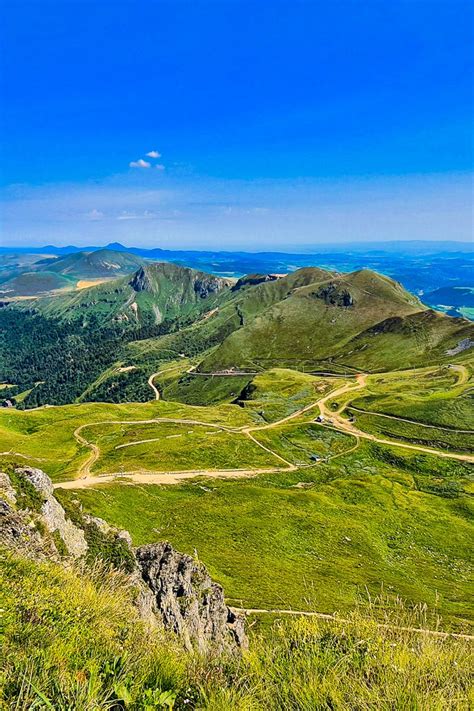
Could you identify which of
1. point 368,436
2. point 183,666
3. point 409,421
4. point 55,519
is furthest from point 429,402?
point 183,666

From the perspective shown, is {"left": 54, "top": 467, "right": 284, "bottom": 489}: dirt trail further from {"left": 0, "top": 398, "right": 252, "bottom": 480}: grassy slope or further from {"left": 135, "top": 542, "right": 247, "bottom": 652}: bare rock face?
{"left": 135, "top": 542, "right": 247, "bottom": 652}: bare rock face

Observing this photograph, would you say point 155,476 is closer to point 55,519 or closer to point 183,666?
point 55,519

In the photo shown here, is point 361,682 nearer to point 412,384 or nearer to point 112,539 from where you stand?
point 112,539

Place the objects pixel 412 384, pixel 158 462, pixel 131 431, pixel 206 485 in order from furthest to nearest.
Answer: pixel 412 384 < pixel 131 431 < pixel 158 462 < pixel 206 485

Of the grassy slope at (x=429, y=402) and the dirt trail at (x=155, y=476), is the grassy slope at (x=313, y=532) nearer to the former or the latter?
the dirt trail at (x=155, y=476)

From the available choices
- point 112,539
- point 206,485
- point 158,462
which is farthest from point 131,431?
point 112,539

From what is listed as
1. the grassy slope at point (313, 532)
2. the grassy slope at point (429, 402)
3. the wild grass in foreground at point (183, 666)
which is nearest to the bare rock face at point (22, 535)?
the wild grass in foreground at point (183, 666)
